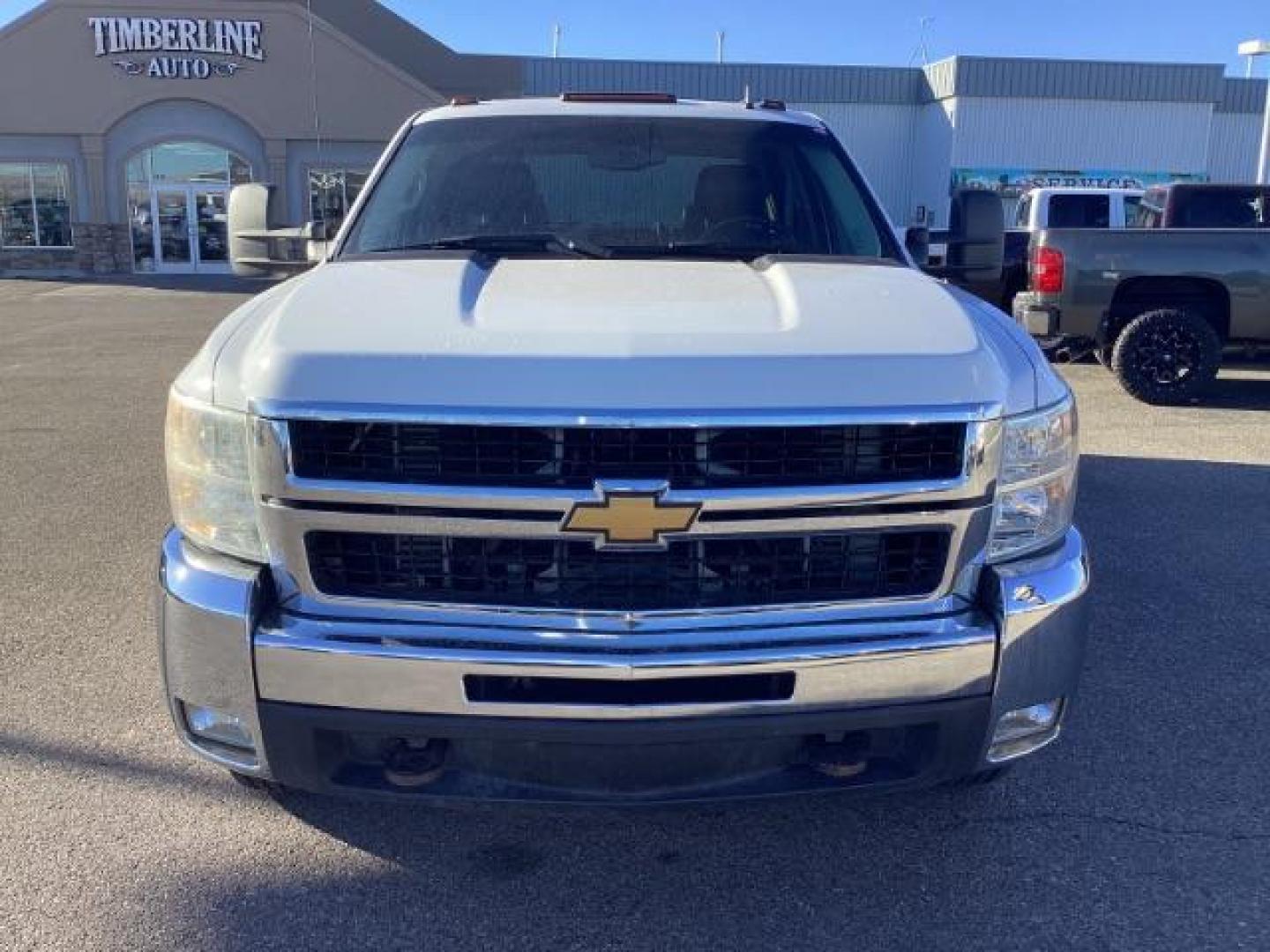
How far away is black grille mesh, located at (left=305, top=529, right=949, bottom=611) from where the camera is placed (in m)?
2.50

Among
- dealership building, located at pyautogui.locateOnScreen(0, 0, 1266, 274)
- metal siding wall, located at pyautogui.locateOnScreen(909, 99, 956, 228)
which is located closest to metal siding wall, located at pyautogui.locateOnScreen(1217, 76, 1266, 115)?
dealership building, located at pyautogui.locateOnScreen(0, 0, 1266, 274)

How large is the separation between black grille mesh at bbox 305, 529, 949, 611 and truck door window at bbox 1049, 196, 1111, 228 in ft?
47.2

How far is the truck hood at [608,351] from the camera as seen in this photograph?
2377mm

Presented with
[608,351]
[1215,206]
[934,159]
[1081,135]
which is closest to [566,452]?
[608,351]

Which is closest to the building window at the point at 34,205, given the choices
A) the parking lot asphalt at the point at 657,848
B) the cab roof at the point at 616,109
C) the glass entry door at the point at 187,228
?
the glass entry door at the point at 187,228

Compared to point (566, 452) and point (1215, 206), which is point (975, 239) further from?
point (1215, 206)

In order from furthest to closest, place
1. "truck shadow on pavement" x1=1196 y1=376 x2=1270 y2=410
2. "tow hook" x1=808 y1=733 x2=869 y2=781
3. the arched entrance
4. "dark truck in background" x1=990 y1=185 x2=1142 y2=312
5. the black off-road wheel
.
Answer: the arched entrance
"dark truck in background" x1=990 y1=185 x2=1142 y2=312
"truck shadow on pavement" x1=1196 y1=376 x2=1270 y2=410
the black off-road wheel
"tow hook" x1=808 y1=733 x2=869 y2=781

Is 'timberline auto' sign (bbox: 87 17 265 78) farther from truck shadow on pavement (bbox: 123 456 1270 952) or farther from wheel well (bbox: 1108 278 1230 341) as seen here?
truck shadow on pavement (bbox: 123 456 1270 952)

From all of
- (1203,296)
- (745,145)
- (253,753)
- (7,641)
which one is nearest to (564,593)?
(253,753)

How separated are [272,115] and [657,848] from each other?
2929cm

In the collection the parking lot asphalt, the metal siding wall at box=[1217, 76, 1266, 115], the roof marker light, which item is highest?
the metal siding wall at box=[1217, 76, 1266, 115]

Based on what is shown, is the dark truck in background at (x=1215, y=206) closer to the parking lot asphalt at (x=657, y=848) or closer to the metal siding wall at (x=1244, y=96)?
the parking lot asphalt at (x=657, y=848)

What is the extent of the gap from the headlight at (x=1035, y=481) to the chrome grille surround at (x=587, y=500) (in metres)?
0.06

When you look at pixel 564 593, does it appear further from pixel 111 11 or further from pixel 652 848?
pixel 111 11
